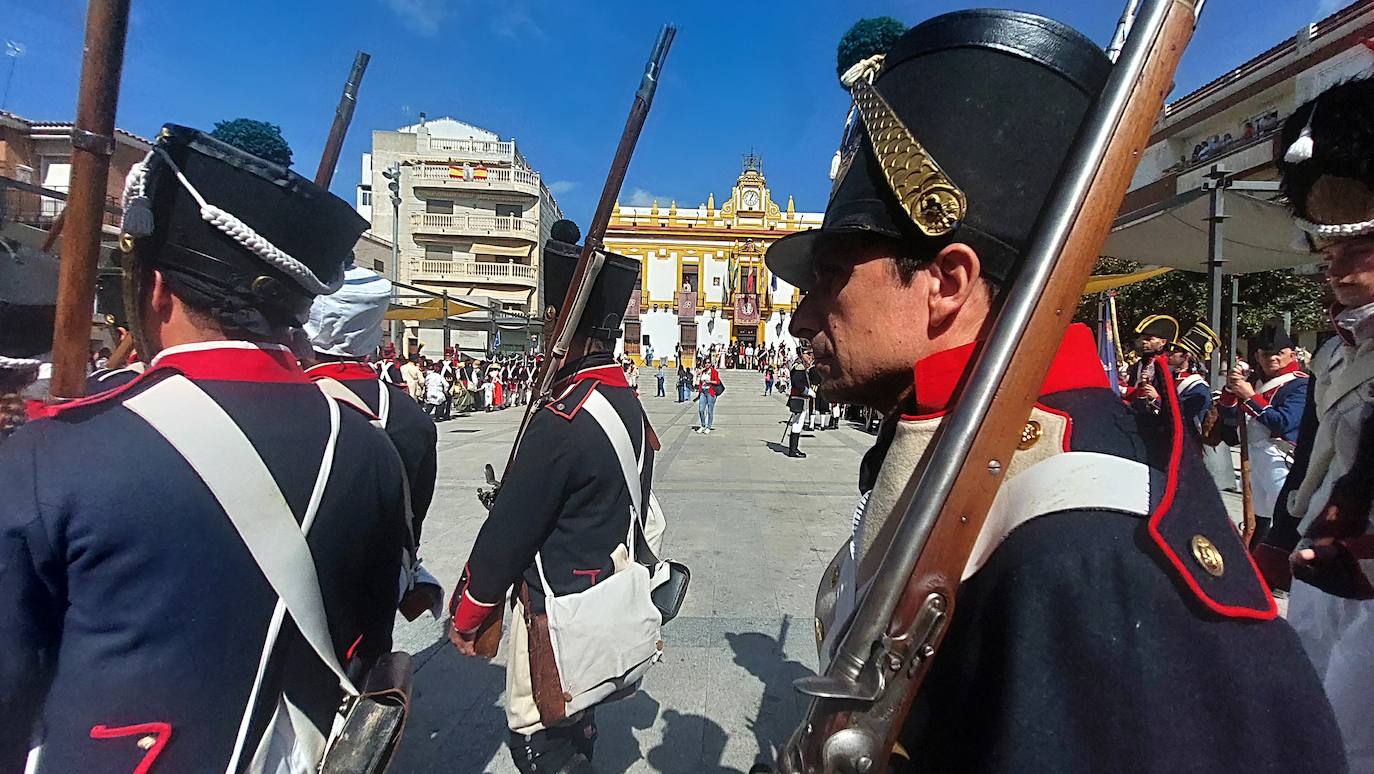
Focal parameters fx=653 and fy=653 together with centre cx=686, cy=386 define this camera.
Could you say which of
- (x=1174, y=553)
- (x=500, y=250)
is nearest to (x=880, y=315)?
(x=1174, y=553)

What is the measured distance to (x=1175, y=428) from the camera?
0.82 meters

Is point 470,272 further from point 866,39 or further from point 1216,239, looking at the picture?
point 866,39

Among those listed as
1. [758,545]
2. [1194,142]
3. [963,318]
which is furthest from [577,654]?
[1194,142]

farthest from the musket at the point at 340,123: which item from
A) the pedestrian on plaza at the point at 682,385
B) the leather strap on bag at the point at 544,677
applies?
the pedestrian on plaza at the point at 682,385

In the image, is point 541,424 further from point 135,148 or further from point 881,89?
point 881,89

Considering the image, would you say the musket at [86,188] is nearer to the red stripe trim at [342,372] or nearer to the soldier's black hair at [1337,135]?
the red stripe trim at [342,372]

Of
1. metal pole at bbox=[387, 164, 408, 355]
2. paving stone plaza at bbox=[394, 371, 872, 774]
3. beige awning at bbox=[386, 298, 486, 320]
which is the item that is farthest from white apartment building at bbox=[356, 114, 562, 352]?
paving stone plaza at bbox=[394, 371, 872, 774]

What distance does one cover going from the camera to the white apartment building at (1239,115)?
30.7ft

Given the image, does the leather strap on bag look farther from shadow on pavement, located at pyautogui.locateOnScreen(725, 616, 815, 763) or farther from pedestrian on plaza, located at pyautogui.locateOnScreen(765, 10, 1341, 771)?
pedestrian on plaza, located at pyautogui.locateOnScreen(765, 10, 1341, 771)

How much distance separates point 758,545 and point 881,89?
5259mm

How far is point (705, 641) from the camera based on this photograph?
4.00 meters

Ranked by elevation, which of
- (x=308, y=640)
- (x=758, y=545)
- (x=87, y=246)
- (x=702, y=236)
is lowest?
(x=758, y=545)

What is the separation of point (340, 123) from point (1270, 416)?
6.16 metres

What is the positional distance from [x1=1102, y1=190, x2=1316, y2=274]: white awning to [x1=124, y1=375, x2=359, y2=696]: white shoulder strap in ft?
15.7
